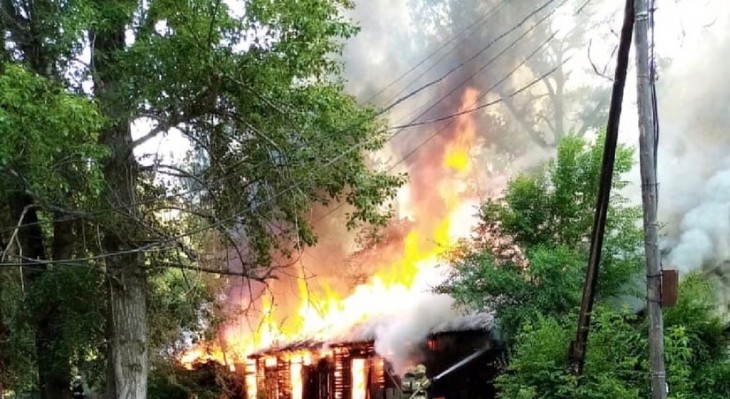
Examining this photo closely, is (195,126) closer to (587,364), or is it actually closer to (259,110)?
(259,110)

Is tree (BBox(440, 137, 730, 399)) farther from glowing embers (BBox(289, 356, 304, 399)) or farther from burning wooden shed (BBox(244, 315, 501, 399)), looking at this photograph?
glowing embers (BBox(289, 356, 304, 399))

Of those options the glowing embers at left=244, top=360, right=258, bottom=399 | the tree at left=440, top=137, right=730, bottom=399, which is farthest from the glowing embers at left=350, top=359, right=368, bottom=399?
the tree at left=440, top=137, right=730, bottom=399

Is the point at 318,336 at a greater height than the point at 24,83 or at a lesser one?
lesser

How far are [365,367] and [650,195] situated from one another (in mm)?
13709

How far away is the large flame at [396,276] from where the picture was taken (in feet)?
68.0

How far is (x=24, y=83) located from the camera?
25.8 feet

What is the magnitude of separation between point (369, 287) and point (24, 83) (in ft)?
54.2

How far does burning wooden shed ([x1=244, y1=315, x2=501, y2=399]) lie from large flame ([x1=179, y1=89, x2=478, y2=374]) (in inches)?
7.4

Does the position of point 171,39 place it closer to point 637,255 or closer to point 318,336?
point 637,255

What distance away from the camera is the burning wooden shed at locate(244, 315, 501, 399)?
16.9 meters

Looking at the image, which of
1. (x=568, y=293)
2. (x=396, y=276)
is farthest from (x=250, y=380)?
(x=568, y=293)

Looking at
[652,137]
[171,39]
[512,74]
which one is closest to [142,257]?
[171,39]

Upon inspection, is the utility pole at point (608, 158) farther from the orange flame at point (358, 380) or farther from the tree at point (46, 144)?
the orange flame at point (358, 380)

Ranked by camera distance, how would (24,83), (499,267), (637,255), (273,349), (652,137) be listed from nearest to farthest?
(652,137), (24,83), (637,255), (499,267), (273,349)
